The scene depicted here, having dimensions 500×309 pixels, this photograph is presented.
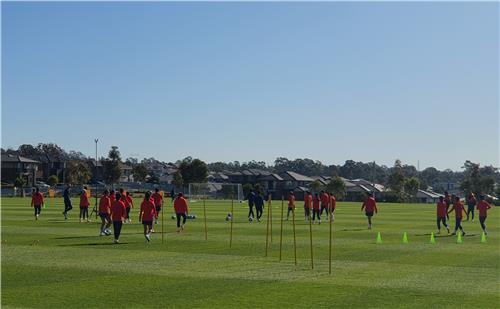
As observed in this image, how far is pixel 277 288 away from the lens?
567 inches

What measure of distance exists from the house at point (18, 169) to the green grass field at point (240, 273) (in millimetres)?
126501

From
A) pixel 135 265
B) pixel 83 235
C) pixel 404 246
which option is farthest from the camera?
pixel 83 235

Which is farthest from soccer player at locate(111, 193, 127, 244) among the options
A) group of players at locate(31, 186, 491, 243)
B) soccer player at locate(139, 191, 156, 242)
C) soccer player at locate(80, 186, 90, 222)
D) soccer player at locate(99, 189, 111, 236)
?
soccer player at locate(80, 186, 90, 222)

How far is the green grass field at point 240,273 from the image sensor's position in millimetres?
13055

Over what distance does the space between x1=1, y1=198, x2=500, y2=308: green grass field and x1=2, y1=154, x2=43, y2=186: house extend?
127 metres

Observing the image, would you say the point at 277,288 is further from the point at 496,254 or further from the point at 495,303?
the point at 496,254

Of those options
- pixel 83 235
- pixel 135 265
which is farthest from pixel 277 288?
pixel 83 235

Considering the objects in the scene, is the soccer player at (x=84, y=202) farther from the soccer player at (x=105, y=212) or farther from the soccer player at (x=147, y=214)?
the soccer player at (x=147, y=214)

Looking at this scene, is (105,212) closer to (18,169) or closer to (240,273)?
(240,273)

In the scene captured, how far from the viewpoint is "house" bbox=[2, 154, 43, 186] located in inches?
5780

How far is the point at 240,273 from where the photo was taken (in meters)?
16.6

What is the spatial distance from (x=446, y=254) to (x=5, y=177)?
450ft

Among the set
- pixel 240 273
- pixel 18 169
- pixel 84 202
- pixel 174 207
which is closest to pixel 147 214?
pixel 174 207

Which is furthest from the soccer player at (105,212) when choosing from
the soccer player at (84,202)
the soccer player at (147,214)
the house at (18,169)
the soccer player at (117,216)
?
the house at (18,169)
